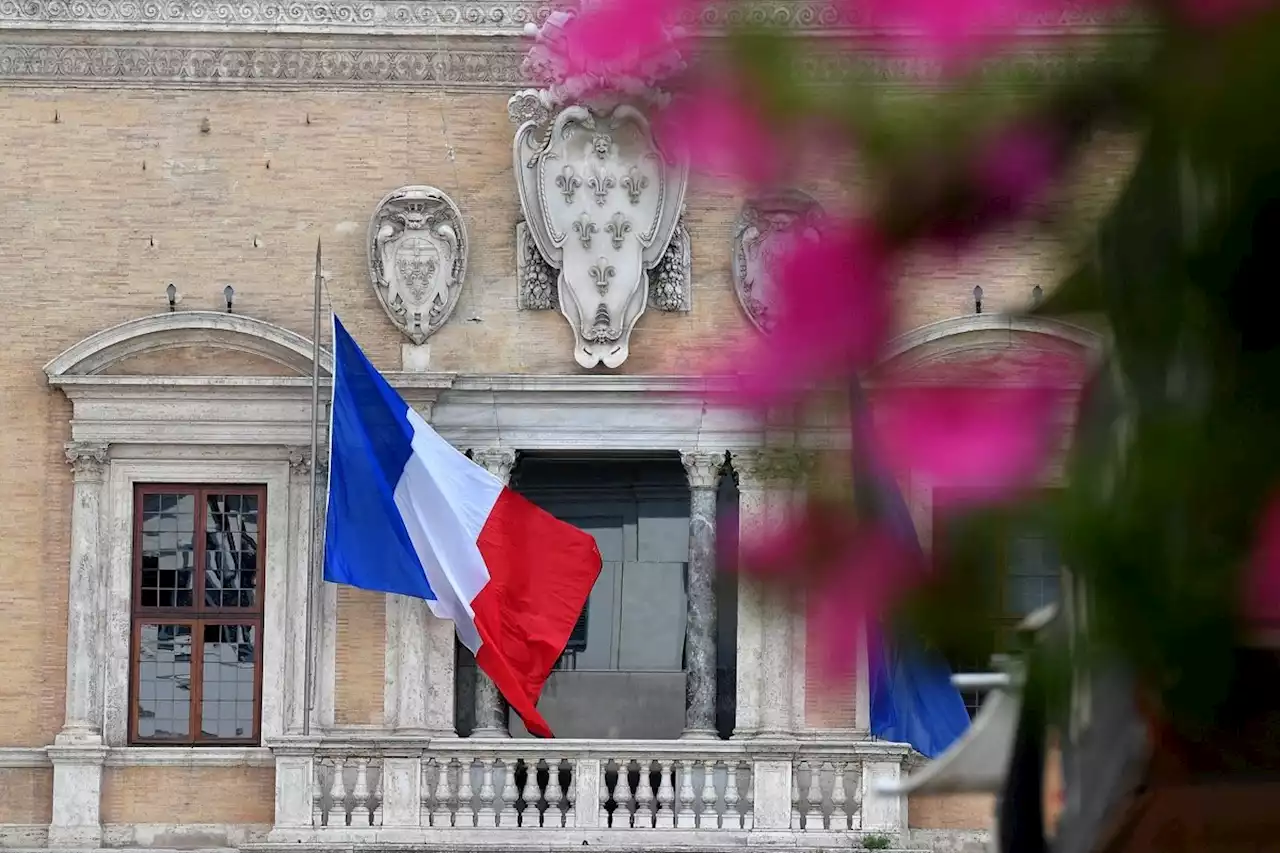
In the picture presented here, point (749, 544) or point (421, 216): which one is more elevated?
point (421, 216)

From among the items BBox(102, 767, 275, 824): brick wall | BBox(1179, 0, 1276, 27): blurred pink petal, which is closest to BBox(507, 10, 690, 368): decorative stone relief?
BBox(102, 767, 275, 824): brick wall

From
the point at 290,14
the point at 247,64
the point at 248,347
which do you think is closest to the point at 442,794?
the point at 248,347

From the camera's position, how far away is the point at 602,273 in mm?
14977

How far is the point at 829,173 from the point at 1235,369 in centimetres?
33

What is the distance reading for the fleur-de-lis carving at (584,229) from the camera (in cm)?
1496

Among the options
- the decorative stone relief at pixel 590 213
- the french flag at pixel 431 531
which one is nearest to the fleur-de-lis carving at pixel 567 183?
the decorative stone relief at pixel 590 213

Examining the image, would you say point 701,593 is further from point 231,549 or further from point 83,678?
point 83,678

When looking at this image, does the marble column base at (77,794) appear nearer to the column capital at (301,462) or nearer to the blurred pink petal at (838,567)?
the column capital at (301,462)

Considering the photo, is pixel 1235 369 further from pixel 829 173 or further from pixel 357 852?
pixel 357 852

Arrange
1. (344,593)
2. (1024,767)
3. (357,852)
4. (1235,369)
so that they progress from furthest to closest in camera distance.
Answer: (344,593) < (357,852) < (1024,767) < (1235,369)

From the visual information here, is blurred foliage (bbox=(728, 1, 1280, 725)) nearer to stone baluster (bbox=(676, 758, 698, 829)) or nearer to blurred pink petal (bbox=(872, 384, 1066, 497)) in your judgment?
blurred pink petal (bbox=(872, 384, 1066, 497))

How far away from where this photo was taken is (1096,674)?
1574mm

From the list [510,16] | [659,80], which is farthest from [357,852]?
[659,80]

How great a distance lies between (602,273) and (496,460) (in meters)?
1.33
